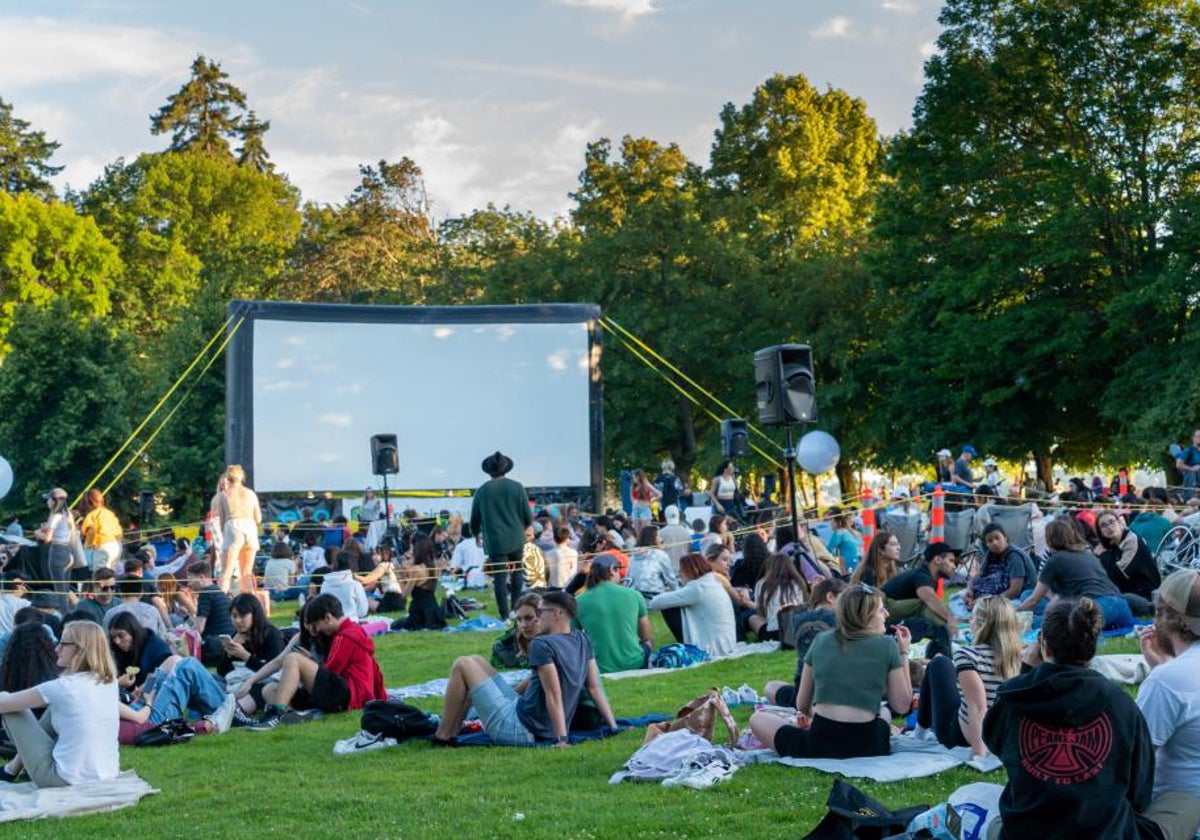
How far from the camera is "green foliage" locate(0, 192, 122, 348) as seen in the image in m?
46.7

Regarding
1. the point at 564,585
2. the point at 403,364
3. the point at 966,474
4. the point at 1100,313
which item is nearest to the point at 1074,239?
the point at 1100,313

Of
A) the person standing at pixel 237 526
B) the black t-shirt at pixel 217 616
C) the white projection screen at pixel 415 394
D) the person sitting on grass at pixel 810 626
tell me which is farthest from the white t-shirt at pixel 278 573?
the person sitting on grass at pixel 810 626

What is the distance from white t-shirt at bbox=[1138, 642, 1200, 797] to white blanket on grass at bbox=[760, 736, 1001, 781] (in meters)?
1.73

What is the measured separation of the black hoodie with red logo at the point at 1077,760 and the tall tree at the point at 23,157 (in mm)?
53827

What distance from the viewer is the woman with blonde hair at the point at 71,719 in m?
7.39

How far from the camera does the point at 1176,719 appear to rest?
5.04 m

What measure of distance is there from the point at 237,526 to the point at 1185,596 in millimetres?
11747

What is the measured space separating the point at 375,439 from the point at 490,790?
15763 millimetres

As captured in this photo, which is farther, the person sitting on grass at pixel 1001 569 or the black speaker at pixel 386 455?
the black speaker at pixel 386 455

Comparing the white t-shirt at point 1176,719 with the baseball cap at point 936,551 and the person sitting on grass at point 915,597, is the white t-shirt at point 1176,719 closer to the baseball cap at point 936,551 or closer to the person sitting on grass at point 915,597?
the person sitting on grass at point 915,597

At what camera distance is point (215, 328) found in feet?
130

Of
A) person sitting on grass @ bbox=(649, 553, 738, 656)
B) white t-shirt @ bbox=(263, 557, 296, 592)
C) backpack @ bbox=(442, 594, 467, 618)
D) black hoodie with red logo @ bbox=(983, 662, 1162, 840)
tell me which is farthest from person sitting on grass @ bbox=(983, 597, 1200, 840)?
white t-shirt @ bbox=(263, 557, 296, 592)

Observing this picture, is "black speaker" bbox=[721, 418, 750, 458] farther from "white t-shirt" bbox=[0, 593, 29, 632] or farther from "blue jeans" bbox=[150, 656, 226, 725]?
"blue jeans" bbox=[150, 656, 226, 725]

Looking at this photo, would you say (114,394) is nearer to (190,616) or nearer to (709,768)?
(190,616)
